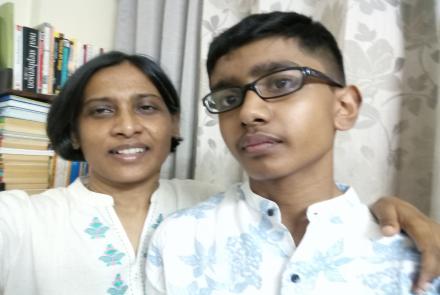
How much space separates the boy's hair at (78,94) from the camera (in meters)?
1.08

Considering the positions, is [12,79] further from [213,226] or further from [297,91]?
[297,91]

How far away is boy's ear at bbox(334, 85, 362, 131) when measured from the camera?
2.59ft

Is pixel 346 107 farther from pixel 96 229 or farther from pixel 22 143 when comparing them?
pixel 22 143

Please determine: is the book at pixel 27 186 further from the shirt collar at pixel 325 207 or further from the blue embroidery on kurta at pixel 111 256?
the shirt collar at pixel 325 207

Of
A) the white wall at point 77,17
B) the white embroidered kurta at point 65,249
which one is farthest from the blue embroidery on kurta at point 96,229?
the white wall at point 77,17

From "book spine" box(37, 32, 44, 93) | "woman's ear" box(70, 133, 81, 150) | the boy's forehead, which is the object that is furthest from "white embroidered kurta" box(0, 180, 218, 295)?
"book spine" box(37, 32, 44, 93)

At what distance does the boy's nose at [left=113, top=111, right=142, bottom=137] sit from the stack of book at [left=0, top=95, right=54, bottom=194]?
2.26ft

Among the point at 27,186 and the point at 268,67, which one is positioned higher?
the point at 268,67

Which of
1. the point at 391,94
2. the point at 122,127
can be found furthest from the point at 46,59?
the point at 391,94

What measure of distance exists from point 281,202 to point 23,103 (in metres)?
1.24

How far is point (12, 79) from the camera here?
1.39m

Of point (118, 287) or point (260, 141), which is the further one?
point (118, 287)

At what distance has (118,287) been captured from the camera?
914mm

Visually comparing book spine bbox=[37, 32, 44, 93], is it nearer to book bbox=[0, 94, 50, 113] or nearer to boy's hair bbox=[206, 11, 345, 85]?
book bbox=[0, 94, 50, 113]
